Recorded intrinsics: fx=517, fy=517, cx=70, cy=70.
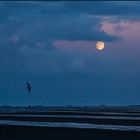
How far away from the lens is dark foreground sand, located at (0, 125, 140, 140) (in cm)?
3419

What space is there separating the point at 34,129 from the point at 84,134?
5578mm

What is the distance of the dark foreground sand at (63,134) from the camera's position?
34188 mm

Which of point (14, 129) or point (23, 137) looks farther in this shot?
point (14, 129)

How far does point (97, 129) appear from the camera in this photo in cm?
4016

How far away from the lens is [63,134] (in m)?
36.3

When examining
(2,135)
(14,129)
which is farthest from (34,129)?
(2,135)

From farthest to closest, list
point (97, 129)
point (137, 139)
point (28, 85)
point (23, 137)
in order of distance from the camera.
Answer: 1. point (28, 85)
2. point (97, 129)
3. point (23, 137)
4. point (137, 139)

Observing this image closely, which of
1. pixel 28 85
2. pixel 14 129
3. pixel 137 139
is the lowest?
pixel 137 139

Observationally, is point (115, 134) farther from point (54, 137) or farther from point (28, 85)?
point (28, 85)

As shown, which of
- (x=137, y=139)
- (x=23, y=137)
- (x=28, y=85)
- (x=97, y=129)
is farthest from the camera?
(x=28, y=85)

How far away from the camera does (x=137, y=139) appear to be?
32812 mm

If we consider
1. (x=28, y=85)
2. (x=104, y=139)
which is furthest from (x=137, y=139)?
(x=28, y=85)

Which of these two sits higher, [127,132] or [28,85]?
[28,85]

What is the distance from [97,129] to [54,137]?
622 centimetres
